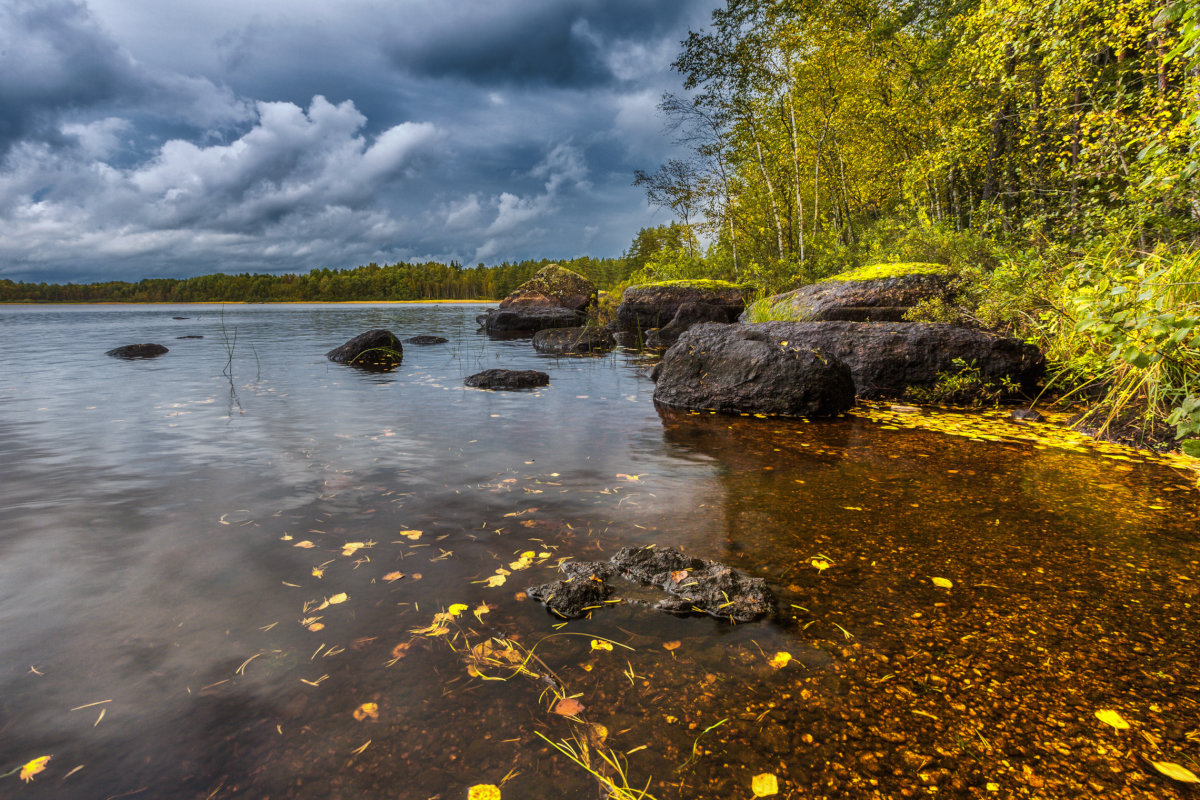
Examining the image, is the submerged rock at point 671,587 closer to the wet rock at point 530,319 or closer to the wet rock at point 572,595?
the wet rock at point 572,595

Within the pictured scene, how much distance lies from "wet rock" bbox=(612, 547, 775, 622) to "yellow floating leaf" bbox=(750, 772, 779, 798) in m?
0.83

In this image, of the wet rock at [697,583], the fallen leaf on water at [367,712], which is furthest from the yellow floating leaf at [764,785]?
the fallen leaf on water at [367,712]

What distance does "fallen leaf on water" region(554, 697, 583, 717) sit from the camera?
1.92 meters

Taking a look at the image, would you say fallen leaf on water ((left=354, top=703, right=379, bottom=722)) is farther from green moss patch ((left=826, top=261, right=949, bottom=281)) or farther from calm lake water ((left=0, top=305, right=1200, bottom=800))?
green moss patch ((left=826, top=261, right=949, bottom=281))

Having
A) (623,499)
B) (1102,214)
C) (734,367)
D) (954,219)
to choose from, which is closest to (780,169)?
(954,219)

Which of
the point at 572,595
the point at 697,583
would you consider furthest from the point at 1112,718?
the point at 572,595

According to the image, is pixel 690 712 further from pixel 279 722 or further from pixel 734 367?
pixel 734 367

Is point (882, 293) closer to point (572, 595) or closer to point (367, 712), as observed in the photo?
point (572, 595)

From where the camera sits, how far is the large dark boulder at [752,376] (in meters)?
6.84

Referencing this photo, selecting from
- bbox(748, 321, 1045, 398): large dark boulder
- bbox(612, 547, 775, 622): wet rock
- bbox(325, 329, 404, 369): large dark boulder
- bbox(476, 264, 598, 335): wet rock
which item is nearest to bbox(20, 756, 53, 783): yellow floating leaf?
bbox(612, 547, 775, 622): wet rock

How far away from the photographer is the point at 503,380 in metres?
9.52

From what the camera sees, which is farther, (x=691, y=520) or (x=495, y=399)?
(x=495, y=399)

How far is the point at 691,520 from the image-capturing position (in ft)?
12.0

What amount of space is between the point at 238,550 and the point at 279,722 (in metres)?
1.70
